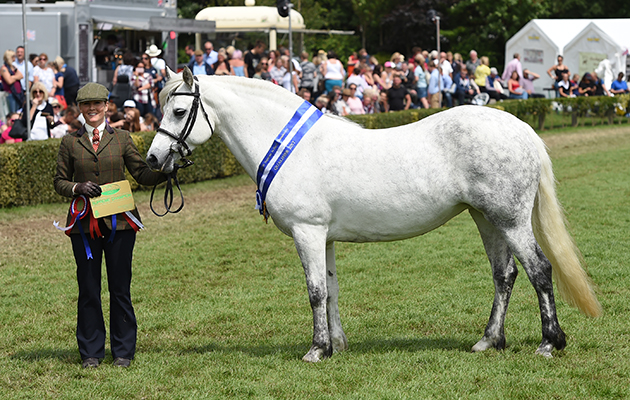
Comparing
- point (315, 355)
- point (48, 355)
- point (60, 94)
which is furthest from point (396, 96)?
point (48, 355)

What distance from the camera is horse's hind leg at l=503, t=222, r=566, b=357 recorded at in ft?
18.4

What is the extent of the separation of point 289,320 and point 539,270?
2415 mm

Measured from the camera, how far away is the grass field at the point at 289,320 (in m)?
5.25

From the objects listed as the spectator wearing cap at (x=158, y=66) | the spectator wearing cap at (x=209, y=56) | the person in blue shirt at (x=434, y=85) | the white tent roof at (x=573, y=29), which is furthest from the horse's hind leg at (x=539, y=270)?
the white tent roof at (x=573, y=29)

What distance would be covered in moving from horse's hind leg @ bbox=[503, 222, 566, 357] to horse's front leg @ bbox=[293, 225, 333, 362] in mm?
1383

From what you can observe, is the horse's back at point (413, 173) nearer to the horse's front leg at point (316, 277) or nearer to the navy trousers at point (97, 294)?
the horse's front leg at point (316, 277)

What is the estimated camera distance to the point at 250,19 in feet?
90.8

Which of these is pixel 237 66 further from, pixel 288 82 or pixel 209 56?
pixel 288 82

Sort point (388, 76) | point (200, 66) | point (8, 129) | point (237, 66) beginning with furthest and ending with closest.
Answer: point (388, 76)
point (237, 66)
point (200, 66)
point (8, 129)

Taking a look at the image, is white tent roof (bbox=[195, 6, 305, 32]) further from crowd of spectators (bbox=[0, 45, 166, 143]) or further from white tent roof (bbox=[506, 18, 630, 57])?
white tent roof (bbox=[506, 18, 630, 57])

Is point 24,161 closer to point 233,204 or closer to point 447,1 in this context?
point 233,204

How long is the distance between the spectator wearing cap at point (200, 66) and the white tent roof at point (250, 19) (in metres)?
10.0

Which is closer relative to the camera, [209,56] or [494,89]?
[209,56]

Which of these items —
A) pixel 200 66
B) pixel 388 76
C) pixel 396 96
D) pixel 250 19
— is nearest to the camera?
pixel 200 66
